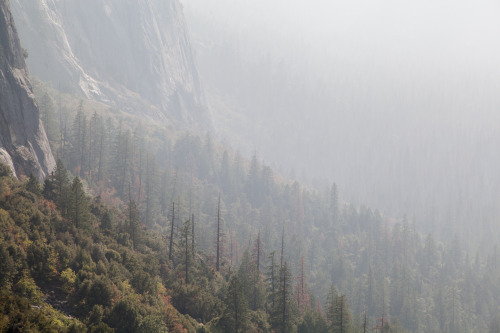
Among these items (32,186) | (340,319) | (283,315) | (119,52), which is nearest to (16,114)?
(32,186)

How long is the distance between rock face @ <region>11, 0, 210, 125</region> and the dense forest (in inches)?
723


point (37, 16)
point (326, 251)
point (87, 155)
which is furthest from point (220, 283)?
point (37, 16)

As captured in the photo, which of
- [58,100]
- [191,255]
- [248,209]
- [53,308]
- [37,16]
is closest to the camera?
[53,308]

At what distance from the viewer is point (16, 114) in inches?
1689

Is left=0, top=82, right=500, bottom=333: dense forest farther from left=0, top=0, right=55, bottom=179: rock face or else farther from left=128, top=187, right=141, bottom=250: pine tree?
left=0, top=0, right=55, bottom=179: rock face

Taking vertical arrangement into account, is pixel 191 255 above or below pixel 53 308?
above

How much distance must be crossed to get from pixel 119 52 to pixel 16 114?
11500cm

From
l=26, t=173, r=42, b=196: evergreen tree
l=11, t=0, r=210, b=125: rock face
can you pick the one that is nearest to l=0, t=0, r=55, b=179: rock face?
l=26, t=173, r=42, b=196: evergreen tree

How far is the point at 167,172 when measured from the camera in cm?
9606

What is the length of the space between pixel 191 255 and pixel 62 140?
41.5 m

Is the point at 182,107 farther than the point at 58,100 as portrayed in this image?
Yes

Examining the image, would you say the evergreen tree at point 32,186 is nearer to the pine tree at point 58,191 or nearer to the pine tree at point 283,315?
the pine tree at point 58,191

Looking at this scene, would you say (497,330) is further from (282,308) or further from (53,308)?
(53,308)

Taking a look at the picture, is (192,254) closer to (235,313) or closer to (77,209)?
(235,313)
